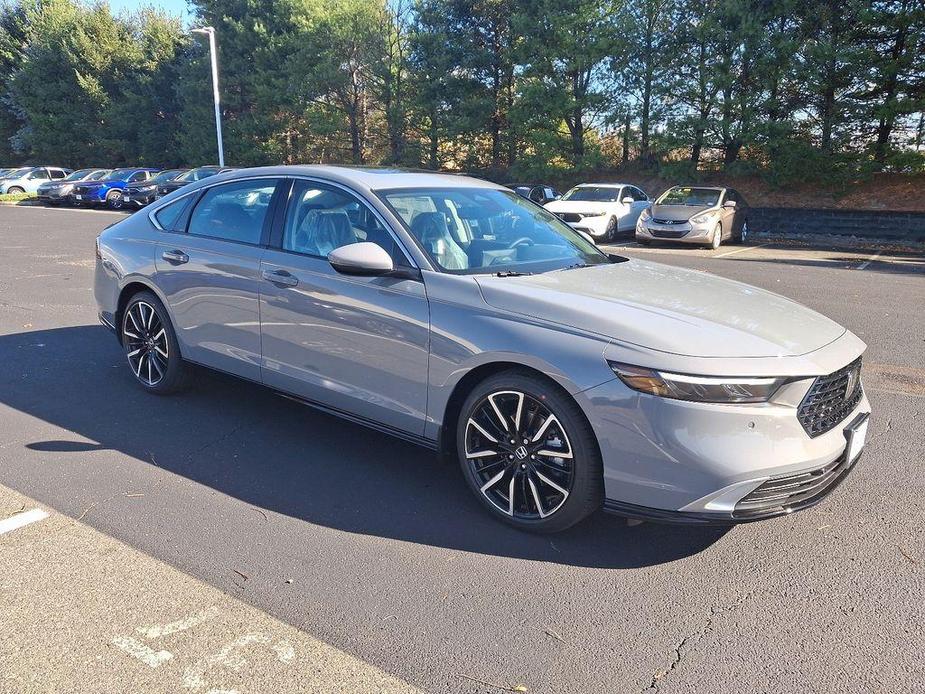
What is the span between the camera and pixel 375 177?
14.2 ft

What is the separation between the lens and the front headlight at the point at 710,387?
286 centimetres

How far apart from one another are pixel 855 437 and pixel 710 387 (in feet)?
2.82

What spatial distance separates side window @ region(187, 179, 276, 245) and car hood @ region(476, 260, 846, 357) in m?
1.70

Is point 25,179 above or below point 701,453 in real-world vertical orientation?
above

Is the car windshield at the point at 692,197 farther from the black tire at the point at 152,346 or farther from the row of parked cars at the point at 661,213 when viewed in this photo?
the black tire at the point at 152,346

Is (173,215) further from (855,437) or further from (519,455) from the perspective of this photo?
(855,437)

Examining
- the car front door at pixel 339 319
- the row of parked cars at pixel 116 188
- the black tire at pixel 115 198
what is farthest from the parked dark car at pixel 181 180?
the car front door at pixel 339 319

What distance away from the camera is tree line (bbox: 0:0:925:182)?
70.8ft

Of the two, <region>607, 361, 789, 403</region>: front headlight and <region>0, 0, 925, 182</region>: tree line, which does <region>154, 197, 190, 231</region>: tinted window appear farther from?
<region>0, 0, 925, 182</region>: tree line

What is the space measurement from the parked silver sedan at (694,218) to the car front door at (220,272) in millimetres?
13497

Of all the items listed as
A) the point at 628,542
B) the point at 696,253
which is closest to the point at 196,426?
the point at 628,542

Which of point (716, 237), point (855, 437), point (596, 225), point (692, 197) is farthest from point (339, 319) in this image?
point (692, 197)

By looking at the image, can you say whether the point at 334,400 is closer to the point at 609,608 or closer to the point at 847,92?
the point at 609,608

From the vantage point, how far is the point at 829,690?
238 centimetres
